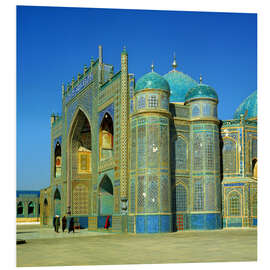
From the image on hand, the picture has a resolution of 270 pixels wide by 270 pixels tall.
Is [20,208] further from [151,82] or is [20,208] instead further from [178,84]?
[151,82]

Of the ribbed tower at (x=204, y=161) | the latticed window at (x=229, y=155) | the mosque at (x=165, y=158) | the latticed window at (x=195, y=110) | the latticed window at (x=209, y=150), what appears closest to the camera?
the mosque at (x=165, y=158)

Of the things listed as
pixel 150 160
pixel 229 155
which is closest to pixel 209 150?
pixel 229 155

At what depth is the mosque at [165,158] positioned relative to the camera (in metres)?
20.6

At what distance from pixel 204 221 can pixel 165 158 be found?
400 cm

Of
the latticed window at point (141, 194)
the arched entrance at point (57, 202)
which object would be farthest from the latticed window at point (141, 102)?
the arched entrance at point (57, 202)

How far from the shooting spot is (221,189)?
2325cm

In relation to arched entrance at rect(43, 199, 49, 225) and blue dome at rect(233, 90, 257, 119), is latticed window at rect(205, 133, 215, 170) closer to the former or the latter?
blue dome at rect(233, 90, 257, 119)

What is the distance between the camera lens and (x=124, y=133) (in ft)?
72.8

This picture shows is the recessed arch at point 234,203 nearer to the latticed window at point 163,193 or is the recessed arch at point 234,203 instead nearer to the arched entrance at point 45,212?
the latticed window at point 163,193

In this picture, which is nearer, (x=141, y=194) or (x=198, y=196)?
(x=141, y=194)

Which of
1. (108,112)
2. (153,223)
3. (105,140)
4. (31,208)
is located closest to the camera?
(153,223)

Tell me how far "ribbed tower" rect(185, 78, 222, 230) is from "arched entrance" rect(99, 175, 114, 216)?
587 centimetres

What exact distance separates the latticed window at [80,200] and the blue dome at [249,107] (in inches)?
475
